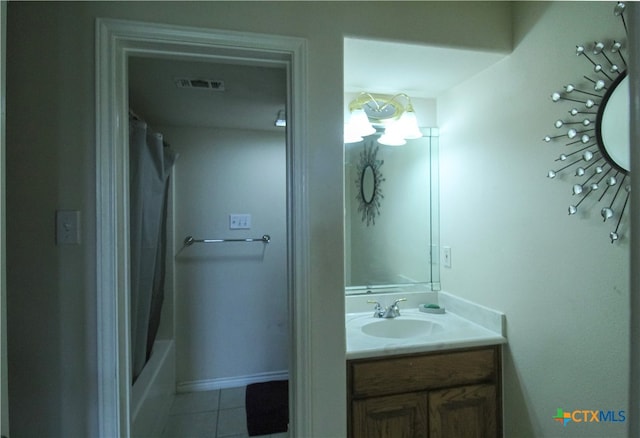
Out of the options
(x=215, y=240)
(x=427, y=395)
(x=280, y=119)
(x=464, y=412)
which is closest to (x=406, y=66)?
(x=280, y=119)

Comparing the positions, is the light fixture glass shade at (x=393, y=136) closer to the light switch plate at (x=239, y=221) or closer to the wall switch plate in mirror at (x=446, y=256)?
the wall switch plate in mirror at (x=446, y=256)

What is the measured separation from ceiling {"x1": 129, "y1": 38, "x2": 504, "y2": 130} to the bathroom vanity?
1197 millimetres

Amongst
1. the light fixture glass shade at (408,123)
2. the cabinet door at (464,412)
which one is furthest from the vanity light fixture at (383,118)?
the cabinet door at (464,412)

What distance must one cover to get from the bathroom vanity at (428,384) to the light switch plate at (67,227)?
3.59ft

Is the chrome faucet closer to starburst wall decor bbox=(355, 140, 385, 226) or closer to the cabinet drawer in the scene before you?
the cabinet drawer

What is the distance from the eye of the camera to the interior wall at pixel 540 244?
1.04m

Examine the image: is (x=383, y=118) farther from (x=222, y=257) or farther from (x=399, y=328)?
(x=222, y=257)

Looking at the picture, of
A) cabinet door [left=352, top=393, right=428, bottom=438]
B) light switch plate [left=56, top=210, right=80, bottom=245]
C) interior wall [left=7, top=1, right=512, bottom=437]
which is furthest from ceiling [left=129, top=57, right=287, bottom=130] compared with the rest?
cabinet door [left=352, top=393, right=428, bottom=438]

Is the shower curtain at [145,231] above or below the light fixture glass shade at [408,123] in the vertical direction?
below

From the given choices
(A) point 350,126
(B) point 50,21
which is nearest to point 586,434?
(A) point 350,126

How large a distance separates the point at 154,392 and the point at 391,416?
1.43 meters

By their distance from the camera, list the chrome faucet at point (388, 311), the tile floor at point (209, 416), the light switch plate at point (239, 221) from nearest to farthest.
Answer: the chrome faucet at point (388, 311), the tile floor at point (209, 416), the light switch plate at point (239, 221)

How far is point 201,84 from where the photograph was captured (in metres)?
1.65

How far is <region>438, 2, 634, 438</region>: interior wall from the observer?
1.04 metres
